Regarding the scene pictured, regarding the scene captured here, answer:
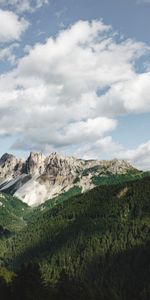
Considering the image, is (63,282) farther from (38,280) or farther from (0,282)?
(0,282)

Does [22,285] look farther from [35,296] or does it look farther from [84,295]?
[84,295]

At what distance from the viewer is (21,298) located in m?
62.8

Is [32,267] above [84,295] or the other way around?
above

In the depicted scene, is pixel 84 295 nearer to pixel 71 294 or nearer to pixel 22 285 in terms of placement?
pixel 71 294

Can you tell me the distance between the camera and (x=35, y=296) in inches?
2463

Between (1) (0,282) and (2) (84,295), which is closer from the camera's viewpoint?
(2) (84,295)

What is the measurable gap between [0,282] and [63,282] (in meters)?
9.55

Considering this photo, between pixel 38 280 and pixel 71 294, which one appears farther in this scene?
Answer: pixel 38 280

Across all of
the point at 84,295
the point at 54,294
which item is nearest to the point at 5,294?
the point at 54,294

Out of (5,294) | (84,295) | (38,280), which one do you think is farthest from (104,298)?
(5,294)

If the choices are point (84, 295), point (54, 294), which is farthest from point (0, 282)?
point (84, 295)

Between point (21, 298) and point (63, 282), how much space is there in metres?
6.23

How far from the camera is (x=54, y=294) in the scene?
2559 inches

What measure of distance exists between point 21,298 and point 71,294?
7348 mm
